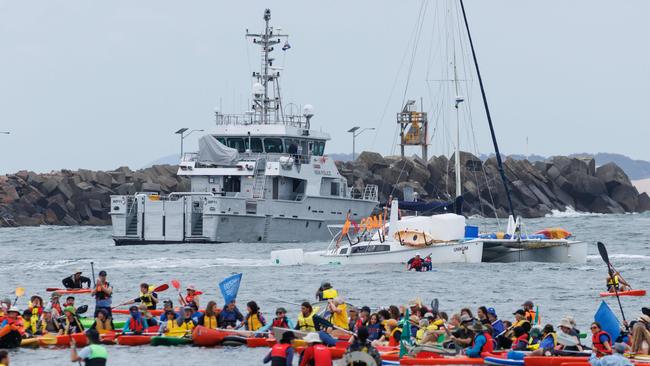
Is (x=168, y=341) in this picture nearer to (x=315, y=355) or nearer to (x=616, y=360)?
(x=315, y=355)

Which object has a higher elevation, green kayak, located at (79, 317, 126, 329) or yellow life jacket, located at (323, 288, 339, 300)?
yellow life jacket, located at (323, 288, 339, 300)

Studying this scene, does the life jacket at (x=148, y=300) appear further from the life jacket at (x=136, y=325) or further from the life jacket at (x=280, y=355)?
the life jacket at (x=280, y=355)

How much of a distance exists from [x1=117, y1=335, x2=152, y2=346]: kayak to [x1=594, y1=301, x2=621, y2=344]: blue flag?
11.0 meters

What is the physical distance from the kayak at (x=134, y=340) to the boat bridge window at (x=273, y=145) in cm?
4667

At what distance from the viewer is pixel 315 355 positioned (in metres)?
23.6

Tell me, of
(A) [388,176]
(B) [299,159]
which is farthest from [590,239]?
(A) [388,176]

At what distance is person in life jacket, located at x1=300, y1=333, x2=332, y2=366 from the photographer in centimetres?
2359

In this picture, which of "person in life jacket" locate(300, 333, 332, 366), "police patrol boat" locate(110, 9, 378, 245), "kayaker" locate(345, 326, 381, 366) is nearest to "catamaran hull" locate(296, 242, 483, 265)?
"police patrol boat" locate(110, 9, 378, 245)

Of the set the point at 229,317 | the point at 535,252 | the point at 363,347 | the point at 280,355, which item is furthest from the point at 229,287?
the point at 535,252

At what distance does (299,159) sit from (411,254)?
2501 centimetres

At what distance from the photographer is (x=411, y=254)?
55062mm

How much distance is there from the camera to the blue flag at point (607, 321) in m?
27.8

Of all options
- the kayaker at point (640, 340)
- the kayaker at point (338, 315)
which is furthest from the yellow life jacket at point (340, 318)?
the kayaker at point (640, 340)

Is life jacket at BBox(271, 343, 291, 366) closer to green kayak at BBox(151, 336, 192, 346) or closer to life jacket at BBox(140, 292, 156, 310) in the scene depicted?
green kayak at BBox(151, 336, 192, 346)
